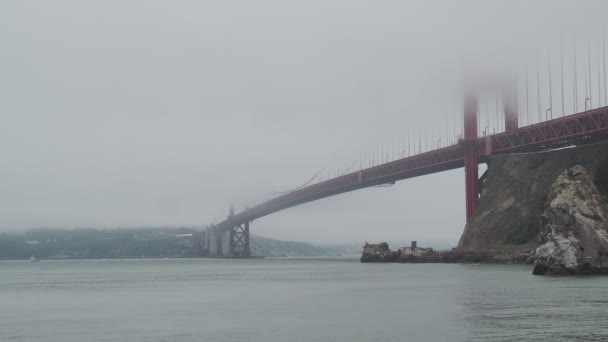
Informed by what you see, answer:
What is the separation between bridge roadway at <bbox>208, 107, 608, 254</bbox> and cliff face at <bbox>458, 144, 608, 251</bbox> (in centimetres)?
156

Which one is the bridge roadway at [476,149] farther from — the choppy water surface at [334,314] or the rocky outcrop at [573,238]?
the choppy water surface at [334,314]

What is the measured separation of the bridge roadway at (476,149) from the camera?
3120 inches

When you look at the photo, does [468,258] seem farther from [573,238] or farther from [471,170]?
[573,238]

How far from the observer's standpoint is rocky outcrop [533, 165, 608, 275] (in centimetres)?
5088

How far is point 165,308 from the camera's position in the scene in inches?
1470

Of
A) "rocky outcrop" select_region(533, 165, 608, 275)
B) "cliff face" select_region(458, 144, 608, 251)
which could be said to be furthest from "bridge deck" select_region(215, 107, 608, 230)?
"rocky outcrop" select_region(533, 165, 608, 275)

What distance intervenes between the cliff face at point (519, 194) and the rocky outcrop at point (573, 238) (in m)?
27.1

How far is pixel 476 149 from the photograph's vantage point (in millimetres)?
97000

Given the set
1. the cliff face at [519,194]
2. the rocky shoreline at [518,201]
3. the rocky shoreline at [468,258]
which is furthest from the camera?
the cliff face at [519,194]

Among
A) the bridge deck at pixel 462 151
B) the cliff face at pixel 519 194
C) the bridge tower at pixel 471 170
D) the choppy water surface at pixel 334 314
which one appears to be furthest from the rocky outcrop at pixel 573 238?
the bridge tower at pixel 471 170

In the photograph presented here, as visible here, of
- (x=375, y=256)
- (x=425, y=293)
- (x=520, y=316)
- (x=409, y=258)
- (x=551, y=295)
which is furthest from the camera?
(x=375, y=256)

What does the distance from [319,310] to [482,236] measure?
2274 inches

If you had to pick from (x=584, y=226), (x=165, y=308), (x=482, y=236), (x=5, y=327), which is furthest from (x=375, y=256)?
(x=5, y=327)

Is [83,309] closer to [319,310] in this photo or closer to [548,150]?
[319,310]
